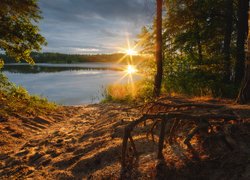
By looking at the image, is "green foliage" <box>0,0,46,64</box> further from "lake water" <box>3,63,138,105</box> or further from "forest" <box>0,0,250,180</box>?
"lake water" <box>3,63,138,105</box>

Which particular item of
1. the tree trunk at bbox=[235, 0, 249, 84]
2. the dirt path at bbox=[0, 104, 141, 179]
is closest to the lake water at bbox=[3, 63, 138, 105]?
the tree trunk at bbox=[235, 0, 249, 84]

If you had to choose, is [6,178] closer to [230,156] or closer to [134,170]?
[134,170]

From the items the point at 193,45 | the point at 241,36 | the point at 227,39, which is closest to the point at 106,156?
the point at 241,36

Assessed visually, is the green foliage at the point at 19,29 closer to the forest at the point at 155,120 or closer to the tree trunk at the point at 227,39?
the forest at the point at 155,120

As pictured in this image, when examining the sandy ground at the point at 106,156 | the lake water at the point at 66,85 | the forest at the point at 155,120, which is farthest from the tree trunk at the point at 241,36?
the lake water at the point at 66,85

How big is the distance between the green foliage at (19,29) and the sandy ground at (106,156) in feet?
9.24

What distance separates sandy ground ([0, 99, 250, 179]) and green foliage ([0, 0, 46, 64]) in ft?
9.24

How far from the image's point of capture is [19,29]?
339 inches

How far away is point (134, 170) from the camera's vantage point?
3824 mm

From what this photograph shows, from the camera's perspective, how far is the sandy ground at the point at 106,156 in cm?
330

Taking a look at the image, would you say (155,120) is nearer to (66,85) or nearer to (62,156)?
(62,156)

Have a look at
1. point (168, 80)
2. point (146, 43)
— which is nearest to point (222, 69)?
point (168, 80)

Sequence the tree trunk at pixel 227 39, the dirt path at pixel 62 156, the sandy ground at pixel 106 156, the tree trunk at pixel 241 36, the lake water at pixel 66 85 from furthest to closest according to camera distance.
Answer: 1. the lake water at pixel 66 85
2. the tree trunk at pixel 227 39
3. the tree trunk at pixel 241 36
4. the dirt path at pixel 62 156
5. the sandy ground at pixel 106 156

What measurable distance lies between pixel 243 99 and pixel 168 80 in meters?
10.4
